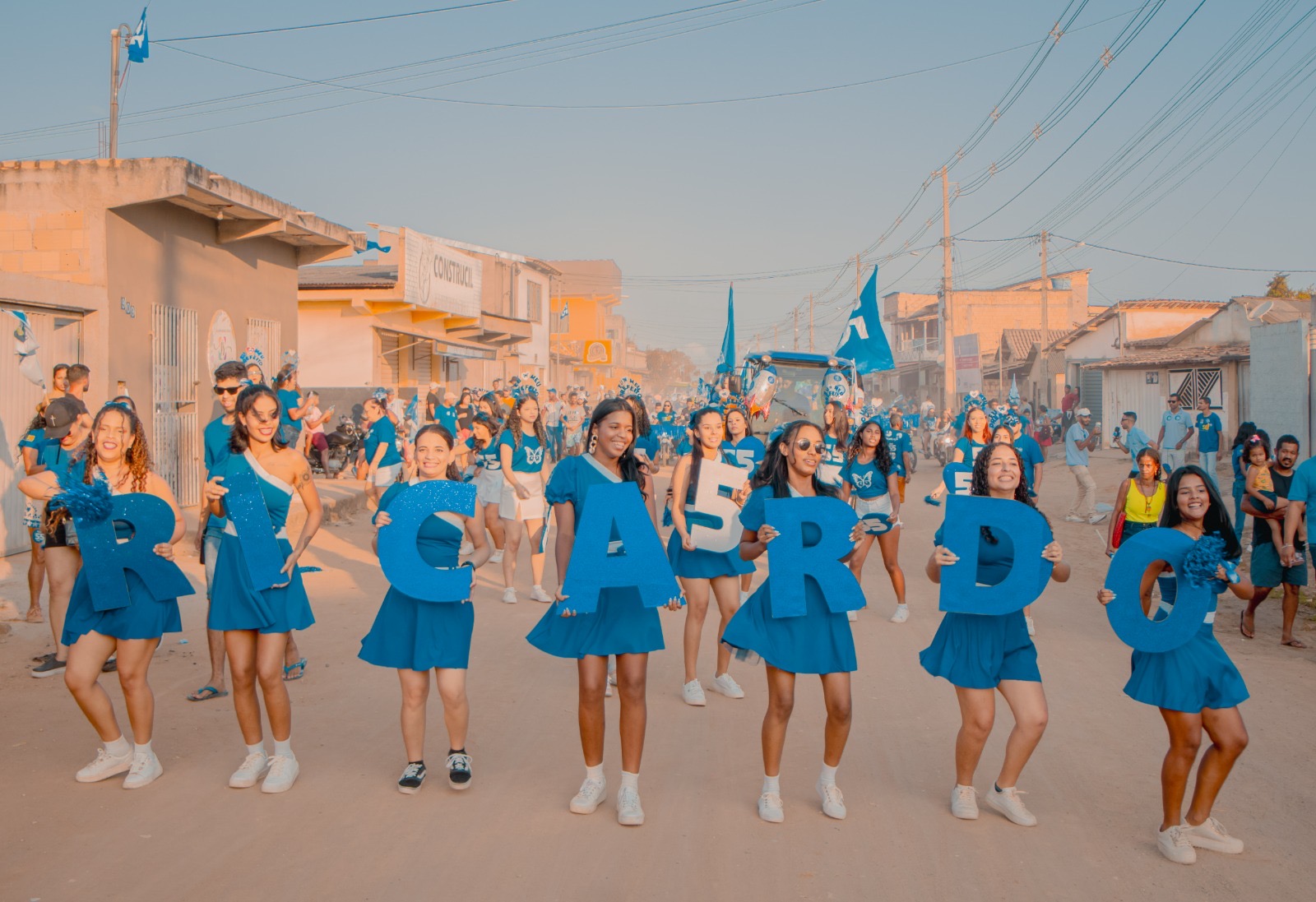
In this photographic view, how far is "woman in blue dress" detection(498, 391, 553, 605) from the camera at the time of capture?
9.59 m

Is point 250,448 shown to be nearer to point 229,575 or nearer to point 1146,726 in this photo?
point 229,575

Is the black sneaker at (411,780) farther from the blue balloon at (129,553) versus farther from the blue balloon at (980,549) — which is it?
the blue balloon at (980,549)

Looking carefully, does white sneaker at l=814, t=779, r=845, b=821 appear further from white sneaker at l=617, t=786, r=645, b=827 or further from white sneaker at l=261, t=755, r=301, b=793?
white sneaker at l=261, t=755, r=301, b=793

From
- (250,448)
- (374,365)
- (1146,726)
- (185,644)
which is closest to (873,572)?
(1146,726)

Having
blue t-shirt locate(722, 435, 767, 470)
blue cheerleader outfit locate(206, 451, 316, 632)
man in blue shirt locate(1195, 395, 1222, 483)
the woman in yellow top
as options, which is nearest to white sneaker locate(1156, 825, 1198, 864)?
blue cheerleader outfit locate(206, 451, 316, 632)

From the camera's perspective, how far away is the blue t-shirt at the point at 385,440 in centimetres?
1177

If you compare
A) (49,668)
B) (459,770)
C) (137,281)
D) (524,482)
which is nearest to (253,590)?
(459,770)

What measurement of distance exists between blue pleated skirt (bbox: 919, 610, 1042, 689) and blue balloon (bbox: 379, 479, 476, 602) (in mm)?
2216

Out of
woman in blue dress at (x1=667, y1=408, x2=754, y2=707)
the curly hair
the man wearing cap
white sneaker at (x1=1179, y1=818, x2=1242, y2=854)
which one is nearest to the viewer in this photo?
white sneaker at (x1=1179, y1=818, x2=1242, y2=854)

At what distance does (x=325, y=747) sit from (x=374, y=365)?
21.8 metres

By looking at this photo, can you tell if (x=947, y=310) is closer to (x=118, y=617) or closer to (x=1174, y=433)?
(x=1174, y=433)

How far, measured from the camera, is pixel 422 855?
166 inches

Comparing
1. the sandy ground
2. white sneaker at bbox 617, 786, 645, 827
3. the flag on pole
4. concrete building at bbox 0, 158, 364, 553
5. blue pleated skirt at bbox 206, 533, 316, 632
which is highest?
the flag on pole

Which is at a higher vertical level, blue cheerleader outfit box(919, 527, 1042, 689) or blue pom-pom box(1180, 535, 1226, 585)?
blue pom-pom box(1180, 535, 1226, 585)
